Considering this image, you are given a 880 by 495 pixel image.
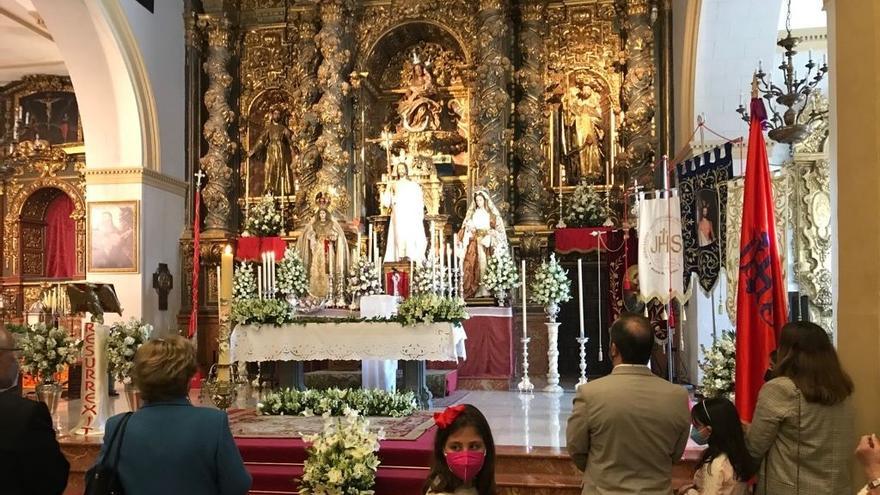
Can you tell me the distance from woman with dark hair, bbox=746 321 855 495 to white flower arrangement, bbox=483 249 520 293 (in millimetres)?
9014

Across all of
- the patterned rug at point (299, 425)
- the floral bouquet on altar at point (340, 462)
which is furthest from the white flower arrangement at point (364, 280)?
the floral bouquet on altar at point (340, 462)

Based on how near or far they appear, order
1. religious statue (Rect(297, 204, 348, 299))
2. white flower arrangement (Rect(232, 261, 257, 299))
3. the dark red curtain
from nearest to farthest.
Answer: religious statue (Rect(297, 204, 348, 299)) → white flower arrangement (Rect(232, 261, 257, 299)) → the dark red curtain

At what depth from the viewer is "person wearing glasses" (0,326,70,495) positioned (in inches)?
125

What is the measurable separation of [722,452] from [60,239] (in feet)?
58.0

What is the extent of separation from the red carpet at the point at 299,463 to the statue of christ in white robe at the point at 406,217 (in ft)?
22.6

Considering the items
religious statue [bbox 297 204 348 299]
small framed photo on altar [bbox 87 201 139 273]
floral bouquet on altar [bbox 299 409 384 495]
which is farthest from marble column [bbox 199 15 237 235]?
floral bouquet on altar [bbox 299 409 384 495]

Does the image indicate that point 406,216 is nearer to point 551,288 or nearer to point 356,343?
point 551,288

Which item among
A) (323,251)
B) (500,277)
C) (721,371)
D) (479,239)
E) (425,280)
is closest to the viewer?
(721,371)

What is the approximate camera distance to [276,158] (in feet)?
52.5

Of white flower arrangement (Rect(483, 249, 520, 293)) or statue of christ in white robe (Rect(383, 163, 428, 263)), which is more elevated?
statue of christ in white robe (Rect(383, 163, 428, 263))

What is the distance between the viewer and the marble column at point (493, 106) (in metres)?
14.4

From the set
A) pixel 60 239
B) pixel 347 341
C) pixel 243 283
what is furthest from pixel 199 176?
pixel 60 239

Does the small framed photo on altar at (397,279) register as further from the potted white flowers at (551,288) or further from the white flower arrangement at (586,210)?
the white flower arrangement at (586,210)

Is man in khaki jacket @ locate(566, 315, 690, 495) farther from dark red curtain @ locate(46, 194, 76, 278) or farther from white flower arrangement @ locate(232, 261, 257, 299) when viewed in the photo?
dark red curtain @ locate(46, 194, 76, 278)
